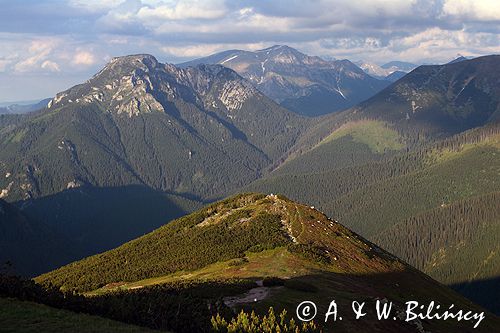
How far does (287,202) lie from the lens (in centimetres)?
13100

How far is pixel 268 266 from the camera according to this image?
86.8 meters

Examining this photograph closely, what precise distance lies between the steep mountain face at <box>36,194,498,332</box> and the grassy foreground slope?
1175 cm

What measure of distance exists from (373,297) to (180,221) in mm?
70011

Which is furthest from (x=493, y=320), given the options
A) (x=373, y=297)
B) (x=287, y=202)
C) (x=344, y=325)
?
(x=344, y=325)

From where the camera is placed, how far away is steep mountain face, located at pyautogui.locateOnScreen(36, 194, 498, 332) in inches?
2505

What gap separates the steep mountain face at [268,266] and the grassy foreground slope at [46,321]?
462 inches

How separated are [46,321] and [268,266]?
174ft

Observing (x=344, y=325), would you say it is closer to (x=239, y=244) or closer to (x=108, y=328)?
(x=108, y=328)

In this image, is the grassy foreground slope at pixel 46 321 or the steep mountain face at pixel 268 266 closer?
the grassy foreground slope at pixel 46 321

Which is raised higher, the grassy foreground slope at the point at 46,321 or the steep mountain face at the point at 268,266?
the grassy foreground slope at the point at 46,321

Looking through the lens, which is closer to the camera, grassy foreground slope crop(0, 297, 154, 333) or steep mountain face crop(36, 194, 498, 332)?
grassy foreground slope crop(0, 297, 154, 333)

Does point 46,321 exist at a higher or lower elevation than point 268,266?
higher

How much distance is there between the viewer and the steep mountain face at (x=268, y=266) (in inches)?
2505

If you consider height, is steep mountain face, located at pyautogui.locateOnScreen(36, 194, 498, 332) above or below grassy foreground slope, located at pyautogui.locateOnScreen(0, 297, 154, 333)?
below
